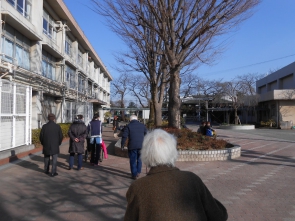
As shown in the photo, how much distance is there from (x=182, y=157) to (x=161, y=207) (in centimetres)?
837

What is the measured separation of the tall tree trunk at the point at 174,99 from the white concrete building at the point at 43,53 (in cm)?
678

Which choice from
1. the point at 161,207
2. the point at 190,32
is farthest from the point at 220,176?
the point at 190,32

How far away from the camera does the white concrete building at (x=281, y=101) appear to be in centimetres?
3544

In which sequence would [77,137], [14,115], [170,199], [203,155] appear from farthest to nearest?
[14,115] < [203,155] < [77,137] < [170,199]

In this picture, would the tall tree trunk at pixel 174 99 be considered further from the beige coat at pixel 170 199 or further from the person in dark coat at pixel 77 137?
the beige coat at pixel 170 199

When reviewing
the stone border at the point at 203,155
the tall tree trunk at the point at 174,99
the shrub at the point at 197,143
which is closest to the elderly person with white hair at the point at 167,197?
the stone border at the point at 203,155

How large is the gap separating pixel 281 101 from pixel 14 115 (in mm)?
32326

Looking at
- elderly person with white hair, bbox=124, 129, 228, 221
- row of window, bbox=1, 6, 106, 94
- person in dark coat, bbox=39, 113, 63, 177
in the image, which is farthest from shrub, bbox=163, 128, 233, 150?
row of window, bbox=1, 6, 106, 94

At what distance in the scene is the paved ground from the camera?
5.29 m

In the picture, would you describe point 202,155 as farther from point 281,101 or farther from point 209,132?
point 281,101

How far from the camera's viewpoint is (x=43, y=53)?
72.6ft

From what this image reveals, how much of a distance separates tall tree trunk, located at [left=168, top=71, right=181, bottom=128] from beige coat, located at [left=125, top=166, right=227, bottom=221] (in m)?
11.6

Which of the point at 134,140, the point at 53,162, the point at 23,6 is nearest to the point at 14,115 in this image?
the point at 53,162

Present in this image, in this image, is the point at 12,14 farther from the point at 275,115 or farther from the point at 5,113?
the point at 275,115
